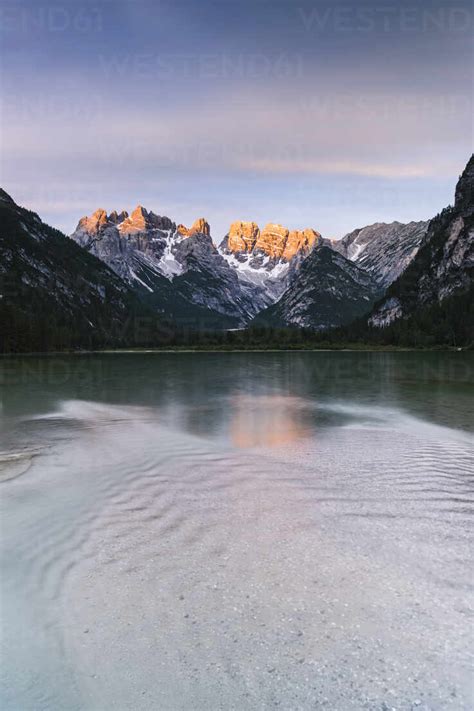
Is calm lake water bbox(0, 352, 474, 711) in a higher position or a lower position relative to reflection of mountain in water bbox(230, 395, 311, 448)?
higher

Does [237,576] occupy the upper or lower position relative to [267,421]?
upper

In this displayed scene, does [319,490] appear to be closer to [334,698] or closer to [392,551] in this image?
[392,551]

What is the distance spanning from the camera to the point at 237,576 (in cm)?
1045

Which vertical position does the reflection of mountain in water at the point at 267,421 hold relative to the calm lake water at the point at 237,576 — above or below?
below

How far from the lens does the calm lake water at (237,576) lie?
7.33 metres

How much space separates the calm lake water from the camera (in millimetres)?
7328

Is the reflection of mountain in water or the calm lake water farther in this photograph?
the reflection of mountain in water

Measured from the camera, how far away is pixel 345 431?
28.6 m

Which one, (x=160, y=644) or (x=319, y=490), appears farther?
(x=319, y=490)

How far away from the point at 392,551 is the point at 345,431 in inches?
678

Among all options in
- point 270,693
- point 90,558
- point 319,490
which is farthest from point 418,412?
point 270,693

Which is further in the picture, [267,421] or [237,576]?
[267,421]

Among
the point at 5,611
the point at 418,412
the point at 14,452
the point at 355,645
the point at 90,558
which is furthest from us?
the point at 418,412

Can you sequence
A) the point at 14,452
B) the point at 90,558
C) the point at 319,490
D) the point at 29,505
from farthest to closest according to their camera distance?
the point at 14,452, the point at 319,490, the point at 29,505, the point at 90,558
